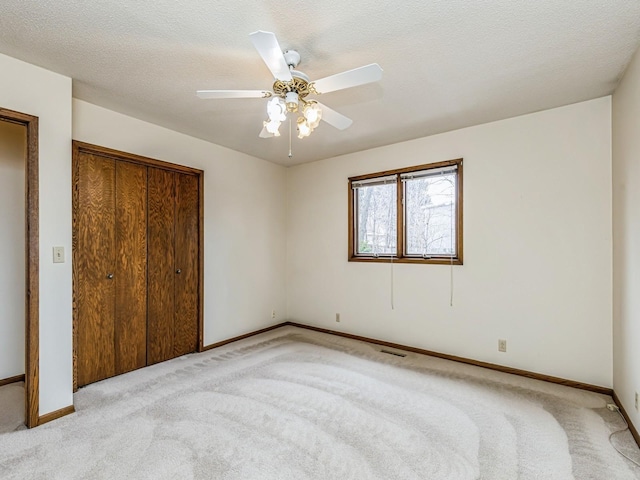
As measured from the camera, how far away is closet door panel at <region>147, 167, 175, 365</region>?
323 cm

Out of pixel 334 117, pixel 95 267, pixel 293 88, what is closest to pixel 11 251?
pixel 95 267

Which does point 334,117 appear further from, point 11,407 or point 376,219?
point 11,407

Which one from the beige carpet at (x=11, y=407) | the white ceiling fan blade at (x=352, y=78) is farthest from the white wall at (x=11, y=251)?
the white ceiling fan blade at (x=352, y=78)

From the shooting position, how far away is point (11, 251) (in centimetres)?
297

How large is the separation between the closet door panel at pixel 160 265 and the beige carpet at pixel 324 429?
263mm

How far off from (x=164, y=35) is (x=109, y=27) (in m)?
0.29

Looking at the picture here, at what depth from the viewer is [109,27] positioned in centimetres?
181

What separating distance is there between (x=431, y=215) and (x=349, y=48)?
219 cm

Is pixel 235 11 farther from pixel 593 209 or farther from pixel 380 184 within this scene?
pixel 593 209

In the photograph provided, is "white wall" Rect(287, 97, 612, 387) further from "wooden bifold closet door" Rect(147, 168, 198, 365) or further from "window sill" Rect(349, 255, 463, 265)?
"wooden bifold closet door" Rect(147, 168, 198, 365)

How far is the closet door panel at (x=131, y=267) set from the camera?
297 cm

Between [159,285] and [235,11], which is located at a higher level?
[235,11]

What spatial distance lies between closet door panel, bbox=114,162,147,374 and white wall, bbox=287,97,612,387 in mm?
2468

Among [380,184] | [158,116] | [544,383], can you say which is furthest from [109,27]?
[544,383]
